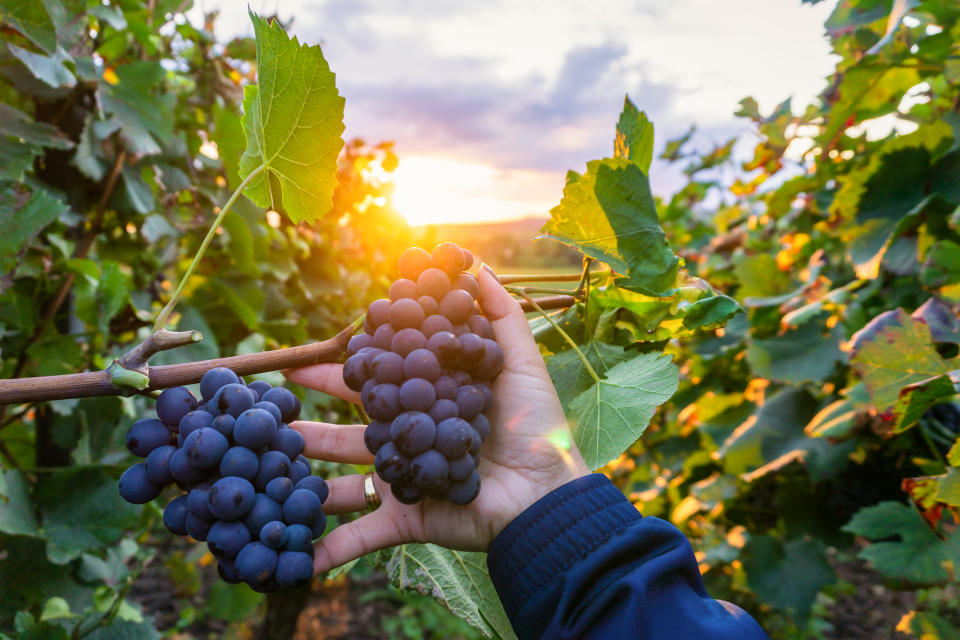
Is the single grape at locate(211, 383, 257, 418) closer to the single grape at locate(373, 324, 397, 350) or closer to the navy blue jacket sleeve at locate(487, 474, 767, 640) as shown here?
the single grape at locate(373, 324, 397, 350)

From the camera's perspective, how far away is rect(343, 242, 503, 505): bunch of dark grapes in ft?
2.76

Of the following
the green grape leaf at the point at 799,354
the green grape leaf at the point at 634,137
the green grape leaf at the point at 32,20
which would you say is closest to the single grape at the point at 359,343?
the green grape leaf at the point at 634,137

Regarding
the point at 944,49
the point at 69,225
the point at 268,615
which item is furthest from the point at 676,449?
the point at 69,225

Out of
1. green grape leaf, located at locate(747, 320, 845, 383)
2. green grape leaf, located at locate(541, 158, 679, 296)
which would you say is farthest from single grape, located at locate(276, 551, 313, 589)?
green grape leaf, located at locate(747, 320, 845, 383)

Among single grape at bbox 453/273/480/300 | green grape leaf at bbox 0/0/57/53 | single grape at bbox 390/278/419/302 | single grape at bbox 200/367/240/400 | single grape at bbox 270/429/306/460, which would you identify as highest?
green grape leaf at bbox 0/0/57/53

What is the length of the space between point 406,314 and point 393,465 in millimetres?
224

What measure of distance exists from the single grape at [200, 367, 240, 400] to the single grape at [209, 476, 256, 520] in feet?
0.50

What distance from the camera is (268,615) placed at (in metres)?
3.00

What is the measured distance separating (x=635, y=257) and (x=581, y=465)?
398 millimetres

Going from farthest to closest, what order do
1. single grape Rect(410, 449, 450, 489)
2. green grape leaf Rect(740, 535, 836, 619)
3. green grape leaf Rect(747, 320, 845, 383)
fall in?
green grape leaf Rect(740, 535, 836, 619), green grape leaf Rect(747, 320, 845, 383), single grape Rect(410, 449, 450, 489)

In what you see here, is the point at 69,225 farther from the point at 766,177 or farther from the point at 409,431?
the point at 766,177

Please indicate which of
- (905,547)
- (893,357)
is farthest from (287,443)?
(905,547)

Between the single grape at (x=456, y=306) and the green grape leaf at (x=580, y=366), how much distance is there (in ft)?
1.00

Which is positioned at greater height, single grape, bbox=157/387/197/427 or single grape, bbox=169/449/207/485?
single grape, bbox=157/387/197/427
